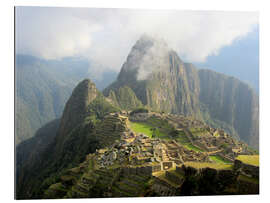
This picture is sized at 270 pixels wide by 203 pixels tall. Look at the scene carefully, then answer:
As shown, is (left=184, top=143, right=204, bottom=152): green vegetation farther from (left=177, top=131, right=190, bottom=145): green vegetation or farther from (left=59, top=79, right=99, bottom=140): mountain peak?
(left=59, top=79, right=99, bottom=140): mountain peak

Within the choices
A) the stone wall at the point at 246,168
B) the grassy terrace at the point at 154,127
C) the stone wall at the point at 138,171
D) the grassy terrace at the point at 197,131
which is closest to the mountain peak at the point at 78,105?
the grassy terrace at the point at 154,127

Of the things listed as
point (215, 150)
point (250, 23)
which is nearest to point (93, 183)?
point (250, 23)

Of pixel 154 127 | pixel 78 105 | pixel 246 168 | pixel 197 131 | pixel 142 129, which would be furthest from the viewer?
pixel 78 105

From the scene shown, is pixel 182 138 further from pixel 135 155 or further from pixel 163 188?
pixel 163 188

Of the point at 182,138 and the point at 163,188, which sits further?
the point at 182,138

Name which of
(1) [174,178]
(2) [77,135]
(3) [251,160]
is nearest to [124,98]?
(2) [77,135]

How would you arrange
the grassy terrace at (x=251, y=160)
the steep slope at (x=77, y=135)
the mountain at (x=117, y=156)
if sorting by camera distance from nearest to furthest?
the grassy terrace at (x=251, y=160) → the mountain at (x=117, y=156) → the steep slope at (x=77, y=135)

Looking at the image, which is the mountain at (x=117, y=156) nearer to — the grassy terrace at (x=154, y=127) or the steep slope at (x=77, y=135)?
the steep slope at (x=77, y=135)

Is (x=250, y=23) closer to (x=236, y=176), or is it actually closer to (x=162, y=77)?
(x=236, y=176)
